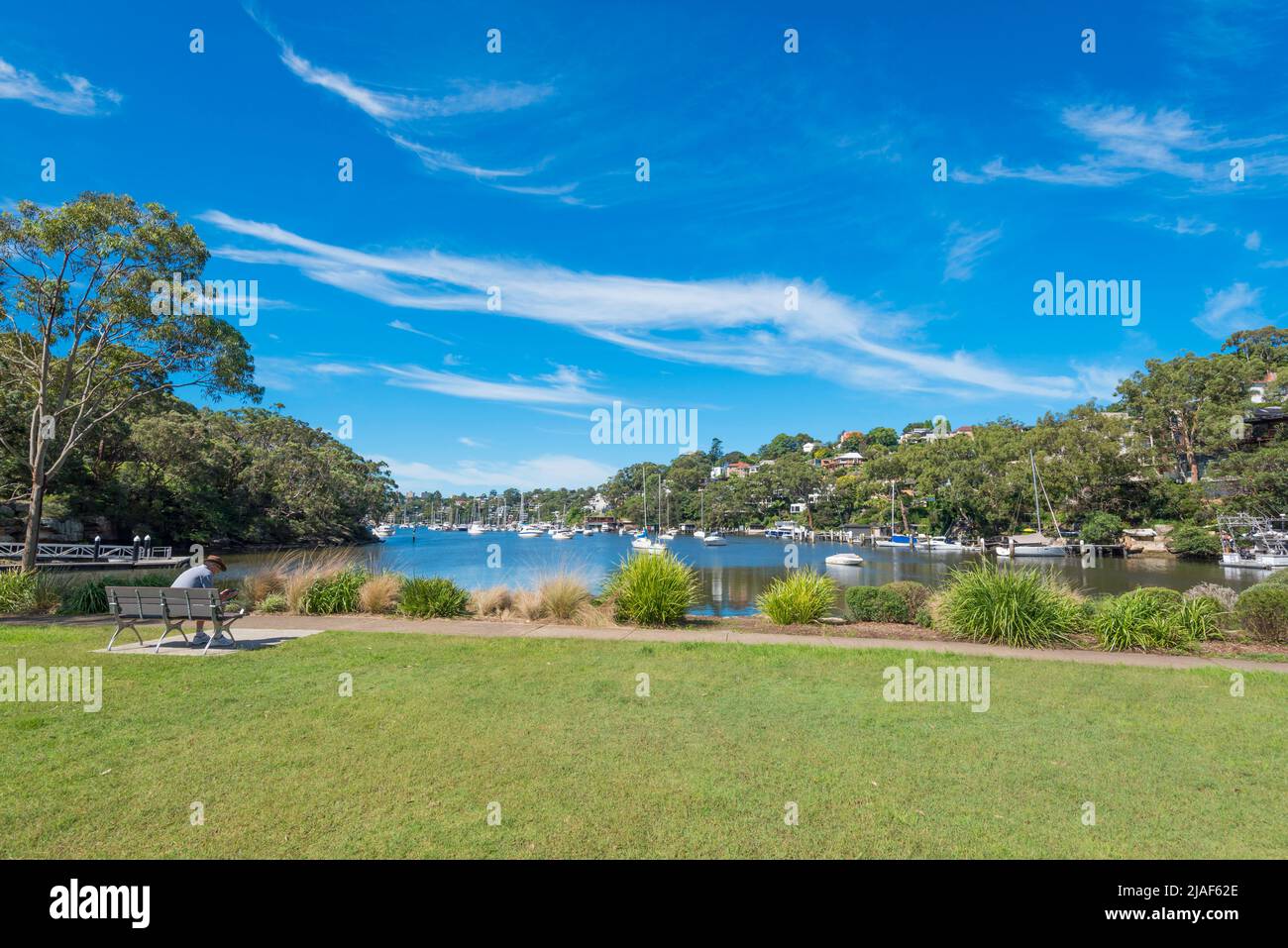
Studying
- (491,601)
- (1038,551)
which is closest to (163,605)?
(491,601)

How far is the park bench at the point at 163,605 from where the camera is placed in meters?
8.61

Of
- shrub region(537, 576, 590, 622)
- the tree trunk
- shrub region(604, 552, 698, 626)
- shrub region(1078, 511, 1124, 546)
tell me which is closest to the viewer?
shrub region(604, 552, 698, 626)

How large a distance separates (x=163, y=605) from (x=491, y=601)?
5.26m

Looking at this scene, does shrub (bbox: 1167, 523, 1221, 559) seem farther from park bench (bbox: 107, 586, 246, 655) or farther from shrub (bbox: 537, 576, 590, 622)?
park bench (bbox: 107, 586, 246, 655)

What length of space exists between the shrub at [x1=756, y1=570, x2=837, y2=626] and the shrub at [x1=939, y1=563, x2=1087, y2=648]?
204 cm

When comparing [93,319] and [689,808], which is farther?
[93,319]

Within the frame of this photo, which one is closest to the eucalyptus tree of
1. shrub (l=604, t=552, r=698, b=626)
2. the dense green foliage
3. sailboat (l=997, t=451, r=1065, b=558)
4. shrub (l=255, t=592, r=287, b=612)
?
shrub (l=255, t=592, r=287, b=612)

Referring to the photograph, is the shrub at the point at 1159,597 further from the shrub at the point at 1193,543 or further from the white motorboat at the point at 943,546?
the white motorboat at the point at 943,546

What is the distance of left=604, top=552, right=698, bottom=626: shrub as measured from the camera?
1149cm

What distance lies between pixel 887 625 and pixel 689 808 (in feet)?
29.5
